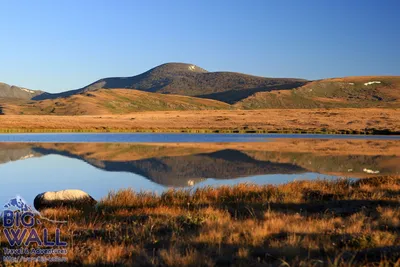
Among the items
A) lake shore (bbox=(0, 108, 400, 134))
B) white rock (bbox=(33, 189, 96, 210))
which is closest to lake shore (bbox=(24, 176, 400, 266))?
white rock (bbox=(33, 189, 96, 210))

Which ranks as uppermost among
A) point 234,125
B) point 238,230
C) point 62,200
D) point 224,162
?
point 234,125

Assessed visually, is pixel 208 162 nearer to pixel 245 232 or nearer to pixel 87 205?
pixel 87 205

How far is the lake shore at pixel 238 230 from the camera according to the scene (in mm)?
7305

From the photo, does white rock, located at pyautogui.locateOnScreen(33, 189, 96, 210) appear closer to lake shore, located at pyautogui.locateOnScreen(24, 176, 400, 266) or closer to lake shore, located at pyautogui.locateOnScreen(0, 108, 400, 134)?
lake shore, located at pyautogui.locateOnScreen(24, 176, 400, 266)

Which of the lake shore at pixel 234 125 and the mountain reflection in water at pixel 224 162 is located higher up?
the lake shore at pixel 234 125

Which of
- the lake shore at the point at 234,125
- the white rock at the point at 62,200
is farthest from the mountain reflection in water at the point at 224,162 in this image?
the lake shore at the point at 234,125

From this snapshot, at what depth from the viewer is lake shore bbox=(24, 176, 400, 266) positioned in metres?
7.30

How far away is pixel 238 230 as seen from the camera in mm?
9078

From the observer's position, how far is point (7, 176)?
20438 millimetres

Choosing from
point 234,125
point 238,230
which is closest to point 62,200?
point 238,230

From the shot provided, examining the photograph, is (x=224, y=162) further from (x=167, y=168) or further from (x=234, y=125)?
(x=234, y=125)

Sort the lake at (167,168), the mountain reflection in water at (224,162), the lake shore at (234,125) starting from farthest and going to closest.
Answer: the lake shore at (234,125)
the mountain reflection in water at (224,162)
the lake at (167,168)

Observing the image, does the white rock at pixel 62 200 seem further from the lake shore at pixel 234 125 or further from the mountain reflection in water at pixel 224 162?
the lake shore at pixel 234 125

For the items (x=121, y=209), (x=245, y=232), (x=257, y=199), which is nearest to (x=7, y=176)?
(x=121, y=209)
